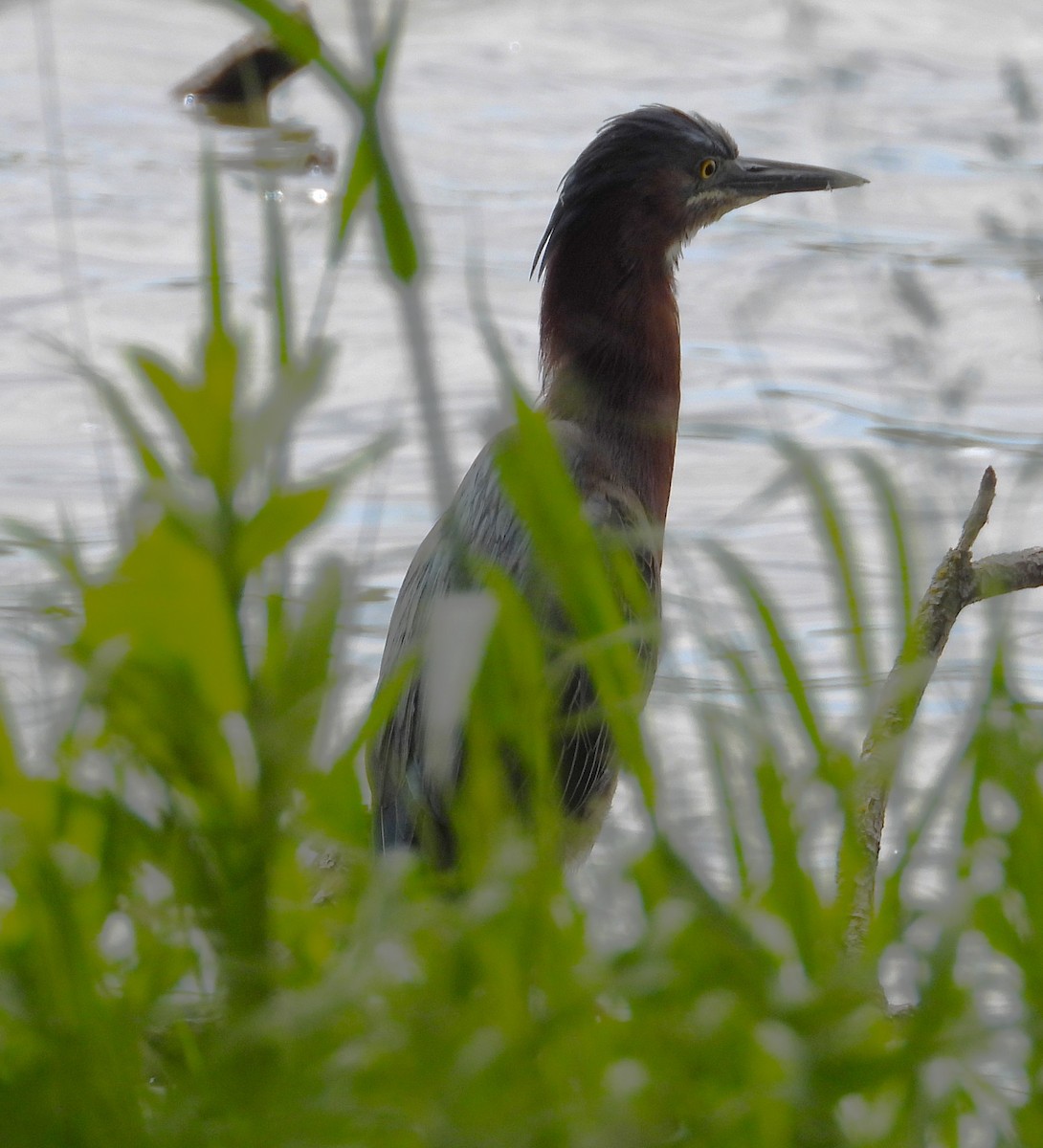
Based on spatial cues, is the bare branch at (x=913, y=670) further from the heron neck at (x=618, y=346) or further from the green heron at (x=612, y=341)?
the heron neck at (x=618, y=346)

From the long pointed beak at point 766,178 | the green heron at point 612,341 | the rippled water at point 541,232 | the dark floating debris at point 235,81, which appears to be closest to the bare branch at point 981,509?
the rippled water at point 541,232

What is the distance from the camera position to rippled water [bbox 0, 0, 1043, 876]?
4.24 metres

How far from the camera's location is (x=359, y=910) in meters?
1.03

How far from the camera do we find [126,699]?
39.7 inches

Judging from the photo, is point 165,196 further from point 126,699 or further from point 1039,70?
point 126,699

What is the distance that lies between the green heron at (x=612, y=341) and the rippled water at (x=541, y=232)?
0.17 meters

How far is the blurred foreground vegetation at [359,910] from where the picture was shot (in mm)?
953

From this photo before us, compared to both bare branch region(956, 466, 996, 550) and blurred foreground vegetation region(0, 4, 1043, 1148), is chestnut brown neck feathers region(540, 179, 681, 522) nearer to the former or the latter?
bare branch region(956, 466, 996, 550)

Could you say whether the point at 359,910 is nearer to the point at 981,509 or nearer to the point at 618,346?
the point at 981,509

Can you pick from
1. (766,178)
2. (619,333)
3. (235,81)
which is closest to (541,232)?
(235,81)

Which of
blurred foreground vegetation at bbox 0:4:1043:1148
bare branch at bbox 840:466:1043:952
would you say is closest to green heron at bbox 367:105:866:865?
bare branch at bbox 840:466:1043:952

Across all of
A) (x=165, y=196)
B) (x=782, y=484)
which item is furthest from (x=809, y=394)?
(x=782, y=484)

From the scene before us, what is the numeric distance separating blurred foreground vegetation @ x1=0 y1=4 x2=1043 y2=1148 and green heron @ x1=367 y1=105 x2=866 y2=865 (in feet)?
4.66

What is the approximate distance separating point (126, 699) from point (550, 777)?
0.29 m
